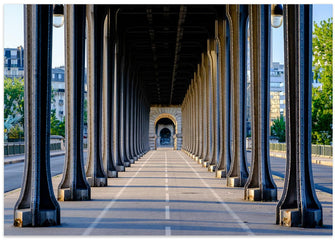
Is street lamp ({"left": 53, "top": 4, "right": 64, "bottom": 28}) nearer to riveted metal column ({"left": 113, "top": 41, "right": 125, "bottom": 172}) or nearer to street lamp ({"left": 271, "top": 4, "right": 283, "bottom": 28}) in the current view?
street lamp ({"left": 271, "top": 4, "right": 283, "bottom": 28})

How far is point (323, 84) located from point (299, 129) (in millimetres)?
48162

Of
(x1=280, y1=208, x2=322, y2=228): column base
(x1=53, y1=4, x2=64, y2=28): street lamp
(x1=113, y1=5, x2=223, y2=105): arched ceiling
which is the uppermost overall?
(x1=113, y1=5, x2=223, y2=105): arched ceiling

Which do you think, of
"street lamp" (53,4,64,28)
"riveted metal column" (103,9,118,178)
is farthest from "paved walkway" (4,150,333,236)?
"riveted metal column" (103,9,118,178)

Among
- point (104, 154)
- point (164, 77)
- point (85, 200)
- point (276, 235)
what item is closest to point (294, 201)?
point (276, 235)

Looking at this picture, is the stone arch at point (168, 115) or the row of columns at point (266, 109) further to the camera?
the stone arch at point (168, 115)

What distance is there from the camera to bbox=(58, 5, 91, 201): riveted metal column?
69.0 ft

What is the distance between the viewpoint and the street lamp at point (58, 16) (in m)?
21.0

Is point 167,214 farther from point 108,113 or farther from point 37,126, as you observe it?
point 108,113

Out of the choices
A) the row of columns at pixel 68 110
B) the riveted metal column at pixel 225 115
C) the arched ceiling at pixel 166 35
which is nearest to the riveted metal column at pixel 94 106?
the row of columns at pixel 68 110

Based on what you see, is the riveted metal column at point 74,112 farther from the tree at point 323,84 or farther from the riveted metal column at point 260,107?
the tree at point 323,84

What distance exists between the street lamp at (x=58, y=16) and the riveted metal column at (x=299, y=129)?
28.3 feet

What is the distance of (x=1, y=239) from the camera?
12422mm

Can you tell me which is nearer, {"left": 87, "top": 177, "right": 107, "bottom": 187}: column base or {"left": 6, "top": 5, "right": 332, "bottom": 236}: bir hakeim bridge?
{"left": 6, "top": 5, "right": 332, "bottom": 236}: bir hakeim bridge

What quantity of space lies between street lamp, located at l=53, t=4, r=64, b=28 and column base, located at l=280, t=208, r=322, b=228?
10686mm
